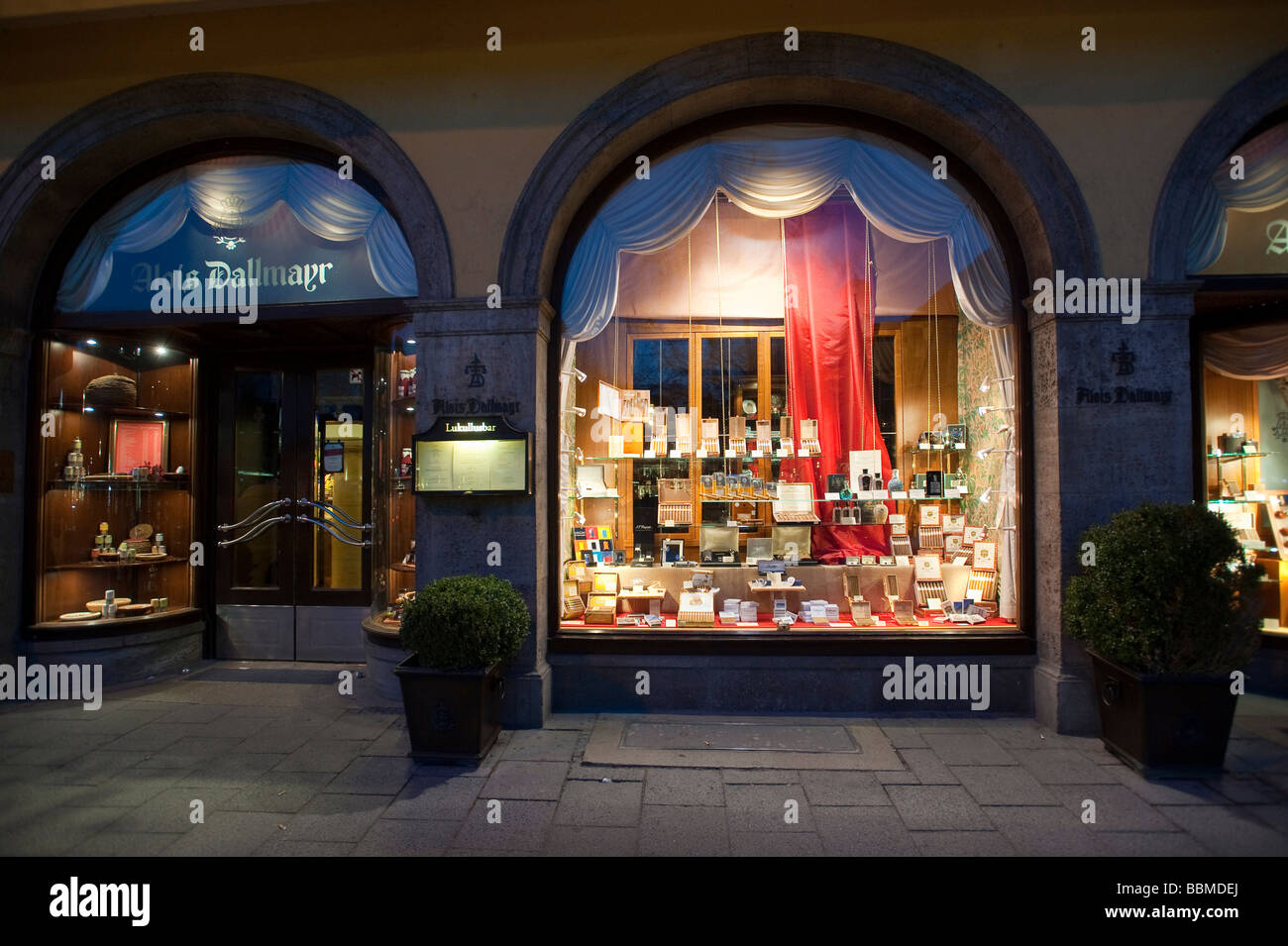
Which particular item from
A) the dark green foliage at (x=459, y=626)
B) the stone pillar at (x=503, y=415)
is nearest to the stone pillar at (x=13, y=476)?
the stone pillar at (x=503, y=415)

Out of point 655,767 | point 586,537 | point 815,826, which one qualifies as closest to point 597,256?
point 586,537

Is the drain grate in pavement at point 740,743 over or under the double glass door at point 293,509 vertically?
under

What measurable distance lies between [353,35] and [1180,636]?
24.6 ft

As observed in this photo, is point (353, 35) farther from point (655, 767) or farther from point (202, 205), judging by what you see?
point (655, 767)

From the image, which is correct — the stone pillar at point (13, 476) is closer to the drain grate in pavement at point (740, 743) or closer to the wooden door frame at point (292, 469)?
the wooden door frame at point (292, 469)

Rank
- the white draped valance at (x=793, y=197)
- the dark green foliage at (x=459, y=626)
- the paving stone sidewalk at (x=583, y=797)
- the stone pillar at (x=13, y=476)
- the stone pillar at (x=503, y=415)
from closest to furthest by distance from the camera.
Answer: the paving stone sidewalk at (x=583, y=797) < the dark green foliage at (x=459, y=626) < the stone pillar at (x=503, y=415) < the white draped valance at (x=793, y=197) < the stone pillar at (x=13, y=476)

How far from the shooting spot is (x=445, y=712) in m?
4.46

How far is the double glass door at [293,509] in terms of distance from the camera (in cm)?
701

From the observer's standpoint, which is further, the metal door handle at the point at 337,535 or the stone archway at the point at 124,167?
the metal door handle at the point at 337,535

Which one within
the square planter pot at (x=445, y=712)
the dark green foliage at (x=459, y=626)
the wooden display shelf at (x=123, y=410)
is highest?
the wooden display shelf at (x=123, y=410)

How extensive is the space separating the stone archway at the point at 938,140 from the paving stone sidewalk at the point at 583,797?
2.92 ft

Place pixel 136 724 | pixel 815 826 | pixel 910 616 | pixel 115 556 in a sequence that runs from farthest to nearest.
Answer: pixel 115 556
pixel 910 616
pixel 136 724
pixel 815 826

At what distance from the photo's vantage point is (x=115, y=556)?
661cm

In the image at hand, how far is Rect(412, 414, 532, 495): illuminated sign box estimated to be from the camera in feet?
16.5
